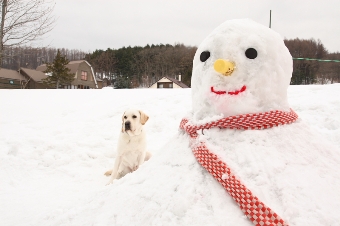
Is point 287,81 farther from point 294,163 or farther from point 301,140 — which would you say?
point 294,163

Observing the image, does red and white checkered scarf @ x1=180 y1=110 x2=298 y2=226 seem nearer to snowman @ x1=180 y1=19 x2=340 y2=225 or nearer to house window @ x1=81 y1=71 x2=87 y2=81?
snowman @ x1=180 y1=19 x2=340 y2=225

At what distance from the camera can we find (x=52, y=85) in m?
32.8

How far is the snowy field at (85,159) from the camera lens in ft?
4.79

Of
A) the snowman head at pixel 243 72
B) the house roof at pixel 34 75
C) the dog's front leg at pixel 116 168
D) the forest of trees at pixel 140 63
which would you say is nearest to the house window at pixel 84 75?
the forest of trees at pixel 140 63

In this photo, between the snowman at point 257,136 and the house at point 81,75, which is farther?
the house at point 81,75

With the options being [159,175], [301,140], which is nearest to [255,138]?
[301,140]

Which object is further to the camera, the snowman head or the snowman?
the snowman head

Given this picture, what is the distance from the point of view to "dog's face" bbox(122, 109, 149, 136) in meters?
3.80

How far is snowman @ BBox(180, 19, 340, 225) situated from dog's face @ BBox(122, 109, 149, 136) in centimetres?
214

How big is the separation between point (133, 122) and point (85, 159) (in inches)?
64.4

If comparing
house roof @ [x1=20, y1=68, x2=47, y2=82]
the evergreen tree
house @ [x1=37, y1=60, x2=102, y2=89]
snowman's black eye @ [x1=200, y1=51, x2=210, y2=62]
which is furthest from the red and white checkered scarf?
house roof @ [x1=20, y1=68, x2=47, y2=82]

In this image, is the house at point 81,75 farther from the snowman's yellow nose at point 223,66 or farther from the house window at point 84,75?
the snowman's yellow nose at point 223,66

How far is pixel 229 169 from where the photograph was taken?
1.33 meters

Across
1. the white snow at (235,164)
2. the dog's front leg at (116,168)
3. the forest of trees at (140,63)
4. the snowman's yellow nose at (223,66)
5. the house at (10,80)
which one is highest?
the forest of trees at (140,63)
